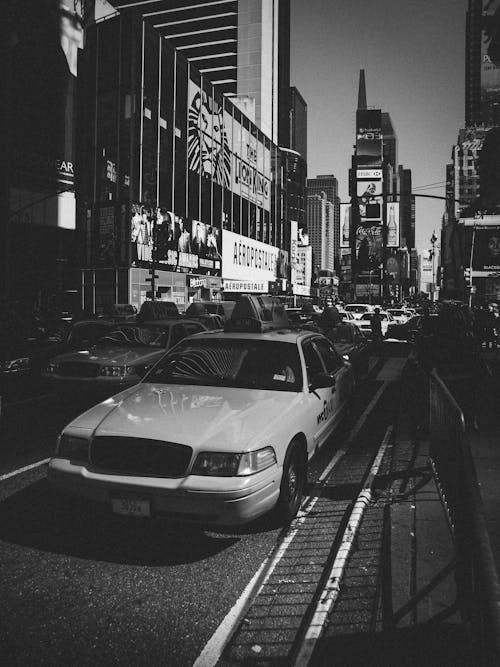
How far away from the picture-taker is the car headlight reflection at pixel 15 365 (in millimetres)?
10852

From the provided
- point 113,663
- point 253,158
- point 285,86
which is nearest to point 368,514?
point 113,663

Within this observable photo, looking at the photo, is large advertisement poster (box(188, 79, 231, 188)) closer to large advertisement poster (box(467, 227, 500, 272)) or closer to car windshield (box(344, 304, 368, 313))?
car windshield (box(344, 304, 368, 313))

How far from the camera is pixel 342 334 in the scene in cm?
1480

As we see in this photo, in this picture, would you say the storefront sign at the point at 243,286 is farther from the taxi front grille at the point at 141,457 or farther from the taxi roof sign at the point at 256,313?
the taxi front grille at the point at 141,457

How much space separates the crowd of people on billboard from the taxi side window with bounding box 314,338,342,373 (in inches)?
1404

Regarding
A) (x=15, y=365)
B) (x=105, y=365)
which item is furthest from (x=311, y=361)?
(x=15, y=365)

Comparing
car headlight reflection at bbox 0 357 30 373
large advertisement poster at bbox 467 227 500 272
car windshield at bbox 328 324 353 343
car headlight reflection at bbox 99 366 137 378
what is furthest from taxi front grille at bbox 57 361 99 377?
large advertisement poster at bbox 467 227 500 272

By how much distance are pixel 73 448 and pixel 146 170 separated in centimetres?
4259

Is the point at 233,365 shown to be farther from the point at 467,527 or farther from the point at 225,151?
the point at 225,151

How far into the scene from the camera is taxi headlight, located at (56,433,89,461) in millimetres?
4375

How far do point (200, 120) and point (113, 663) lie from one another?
5471 cm

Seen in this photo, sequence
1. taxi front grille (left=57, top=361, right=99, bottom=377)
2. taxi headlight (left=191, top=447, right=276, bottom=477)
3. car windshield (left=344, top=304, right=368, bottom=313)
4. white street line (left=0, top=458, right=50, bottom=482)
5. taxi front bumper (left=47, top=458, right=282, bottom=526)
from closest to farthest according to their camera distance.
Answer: taxi front bumper (left=47, top=458, right=282, bottom=526) → taxi headlight (left=191, top=447, right=276, bottom=477) → white street line (left=0, top=458, right=50, bottom=482) → taxi front grille (left=57, top=361, right=99, bottom=377) → car windshield (left=344, top=304, right=368, bottom=313)

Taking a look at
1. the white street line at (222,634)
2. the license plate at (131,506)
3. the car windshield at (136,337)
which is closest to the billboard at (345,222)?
the car windshield at (136,337)

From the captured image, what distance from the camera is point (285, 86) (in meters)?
126
